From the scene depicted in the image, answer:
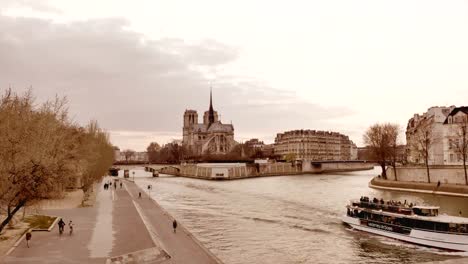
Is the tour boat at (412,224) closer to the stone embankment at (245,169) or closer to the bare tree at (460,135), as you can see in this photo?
the bare tree at (460,135)

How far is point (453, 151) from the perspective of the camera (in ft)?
285

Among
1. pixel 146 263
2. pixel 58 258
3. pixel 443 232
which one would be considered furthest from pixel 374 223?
pixel 58 258

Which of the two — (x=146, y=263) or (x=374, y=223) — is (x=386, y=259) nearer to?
(x=374, y=223)

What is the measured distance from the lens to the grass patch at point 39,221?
41062 millimetres

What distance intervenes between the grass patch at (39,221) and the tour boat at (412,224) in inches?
1117

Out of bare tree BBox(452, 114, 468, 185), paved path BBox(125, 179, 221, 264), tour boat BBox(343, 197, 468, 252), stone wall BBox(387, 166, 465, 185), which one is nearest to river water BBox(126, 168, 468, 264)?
tour boat BBox(343, 197, 468, 252)

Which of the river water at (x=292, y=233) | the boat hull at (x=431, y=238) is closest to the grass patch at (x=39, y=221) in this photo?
the river water at (x=292, y=233)

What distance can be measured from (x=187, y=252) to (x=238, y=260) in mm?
3860

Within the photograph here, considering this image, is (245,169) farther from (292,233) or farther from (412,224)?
(412,224)

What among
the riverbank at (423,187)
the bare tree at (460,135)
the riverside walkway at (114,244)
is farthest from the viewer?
the bare tree at (460,135)

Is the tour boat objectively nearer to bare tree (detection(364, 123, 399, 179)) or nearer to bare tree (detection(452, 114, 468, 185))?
bare tree (detection(452, 114, 468, 185))

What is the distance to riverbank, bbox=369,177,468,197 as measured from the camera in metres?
70.1

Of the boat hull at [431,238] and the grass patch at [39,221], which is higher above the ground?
the grass patch at [39,221]

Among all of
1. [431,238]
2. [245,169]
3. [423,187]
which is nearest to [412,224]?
[431,238]
